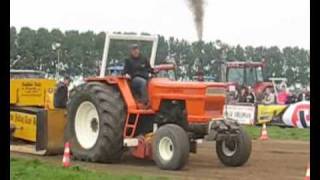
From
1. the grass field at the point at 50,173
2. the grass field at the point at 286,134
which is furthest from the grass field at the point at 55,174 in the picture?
the grass field at the point at 286,134

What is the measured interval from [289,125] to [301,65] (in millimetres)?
37904

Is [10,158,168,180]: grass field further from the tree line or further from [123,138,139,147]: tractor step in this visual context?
the tree line

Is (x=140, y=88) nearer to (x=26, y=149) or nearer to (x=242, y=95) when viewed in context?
(x=26, y=149)

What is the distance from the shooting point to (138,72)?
10633 millimetres

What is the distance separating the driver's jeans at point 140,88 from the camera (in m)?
10.6

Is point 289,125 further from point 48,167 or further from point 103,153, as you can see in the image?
point 48,167

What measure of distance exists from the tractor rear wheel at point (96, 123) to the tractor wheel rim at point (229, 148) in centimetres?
173

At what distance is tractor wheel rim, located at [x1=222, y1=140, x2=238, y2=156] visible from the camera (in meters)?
10.5

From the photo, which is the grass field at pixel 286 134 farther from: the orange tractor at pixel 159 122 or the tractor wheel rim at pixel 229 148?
the orange tractor at pixel 159 122

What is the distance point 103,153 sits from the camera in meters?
10.6

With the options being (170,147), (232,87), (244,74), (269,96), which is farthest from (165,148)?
(244,74)

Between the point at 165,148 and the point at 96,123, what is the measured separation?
169cm
